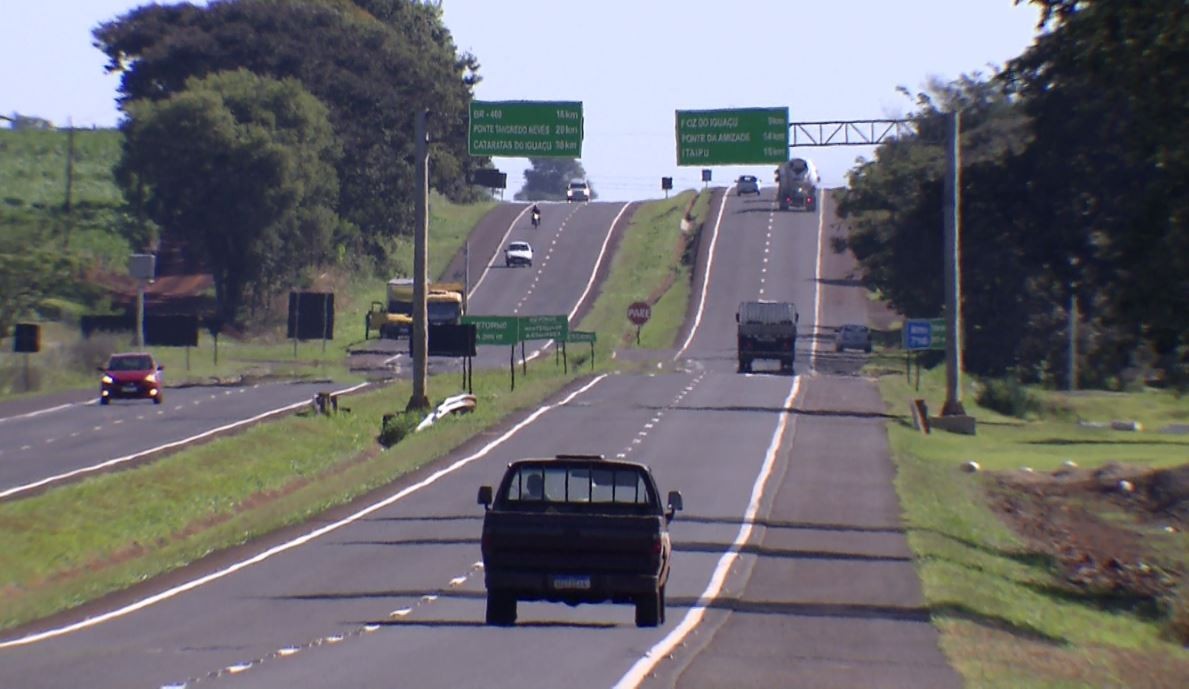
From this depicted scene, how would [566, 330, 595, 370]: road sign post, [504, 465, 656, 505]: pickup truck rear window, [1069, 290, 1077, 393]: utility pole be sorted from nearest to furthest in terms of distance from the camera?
[504, 465, 656, 505]: pickup truck rear window
[566, 330, 595, 370]: road sign post
[1069, 290, 1077, 393]: utility pole

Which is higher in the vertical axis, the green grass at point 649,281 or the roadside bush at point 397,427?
the green grass at point 649,281

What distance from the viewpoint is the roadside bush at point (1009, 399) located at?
6016 centimetres

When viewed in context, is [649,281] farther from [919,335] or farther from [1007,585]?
[1007,585]

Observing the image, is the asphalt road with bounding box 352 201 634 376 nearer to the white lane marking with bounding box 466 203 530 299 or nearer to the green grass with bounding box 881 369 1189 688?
the white lane marking with bounding box 466 203 530 299

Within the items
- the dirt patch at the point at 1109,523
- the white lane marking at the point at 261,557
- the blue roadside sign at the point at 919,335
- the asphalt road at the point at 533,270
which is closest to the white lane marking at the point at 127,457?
the white lane marking at the point at 261,557

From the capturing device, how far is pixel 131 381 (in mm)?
55281

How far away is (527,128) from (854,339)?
43337 mm

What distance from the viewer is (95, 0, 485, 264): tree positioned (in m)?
96.4

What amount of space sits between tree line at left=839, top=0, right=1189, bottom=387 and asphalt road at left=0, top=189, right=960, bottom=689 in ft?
20.0

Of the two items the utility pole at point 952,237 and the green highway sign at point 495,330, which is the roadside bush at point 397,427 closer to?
the green highway sign at point 495,330

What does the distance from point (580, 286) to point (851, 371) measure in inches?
1308

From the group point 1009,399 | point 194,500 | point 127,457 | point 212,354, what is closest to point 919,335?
point 1009,399

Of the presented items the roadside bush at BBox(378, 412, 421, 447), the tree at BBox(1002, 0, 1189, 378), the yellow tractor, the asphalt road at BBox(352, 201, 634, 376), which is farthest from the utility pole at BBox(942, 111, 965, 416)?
the yellow tractor

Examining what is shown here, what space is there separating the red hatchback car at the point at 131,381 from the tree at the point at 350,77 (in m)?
39.2
